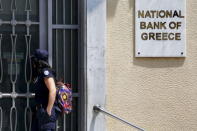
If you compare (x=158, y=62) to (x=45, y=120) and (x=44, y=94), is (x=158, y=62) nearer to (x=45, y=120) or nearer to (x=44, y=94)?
(x=44, y=94)

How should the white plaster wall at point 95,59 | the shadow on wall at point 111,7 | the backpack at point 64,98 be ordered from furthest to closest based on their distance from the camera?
1. the shadow on wall at point 111,7
2. the white plaster wall at point 95,59
3. the backpack at point 64,98

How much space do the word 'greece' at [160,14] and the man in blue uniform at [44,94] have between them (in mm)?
1451

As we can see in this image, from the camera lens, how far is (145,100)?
7.27 metres

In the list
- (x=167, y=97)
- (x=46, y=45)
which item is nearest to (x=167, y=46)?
(x=167, y=97)

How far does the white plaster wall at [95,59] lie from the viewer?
23.2ft

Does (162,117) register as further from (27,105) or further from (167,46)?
(27,105)

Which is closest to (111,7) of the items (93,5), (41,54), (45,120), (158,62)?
(93,5)

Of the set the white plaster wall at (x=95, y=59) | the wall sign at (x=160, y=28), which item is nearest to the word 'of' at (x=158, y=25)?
the wall sign at (x=160, y=28)

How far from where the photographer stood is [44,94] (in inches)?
264

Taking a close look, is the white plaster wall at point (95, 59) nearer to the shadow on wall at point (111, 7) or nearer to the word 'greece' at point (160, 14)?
A: the shadow on wall at point (111, 7)

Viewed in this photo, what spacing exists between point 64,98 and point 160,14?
5.75 feet

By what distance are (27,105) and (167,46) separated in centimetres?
204

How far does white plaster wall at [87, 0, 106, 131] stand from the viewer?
23.2 feet

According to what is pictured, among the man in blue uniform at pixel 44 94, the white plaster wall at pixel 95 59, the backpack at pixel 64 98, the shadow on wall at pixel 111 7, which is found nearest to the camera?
the man in blue uniform at pixel 44 94
